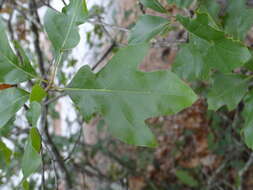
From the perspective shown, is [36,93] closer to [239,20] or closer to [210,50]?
[210,50]

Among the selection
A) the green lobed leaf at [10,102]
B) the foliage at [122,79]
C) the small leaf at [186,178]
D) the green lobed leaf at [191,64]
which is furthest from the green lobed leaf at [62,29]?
the small leaf at [186,178]

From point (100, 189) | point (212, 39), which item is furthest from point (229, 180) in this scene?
point (212, 39)

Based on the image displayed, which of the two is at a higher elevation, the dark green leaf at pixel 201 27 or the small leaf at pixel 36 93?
the dark green leaf at pixel 201 27

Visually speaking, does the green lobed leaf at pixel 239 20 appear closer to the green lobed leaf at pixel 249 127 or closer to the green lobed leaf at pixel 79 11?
the green lobed leaf at pixel 249 127

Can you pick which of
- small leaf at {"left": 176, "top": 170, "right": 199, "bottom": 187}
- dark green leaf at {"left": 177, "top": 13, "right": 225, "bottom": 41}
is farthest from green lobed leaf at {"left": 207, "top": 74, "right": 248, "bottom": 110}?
small leaf at {"left": 176, "top": 170, "right": 199, "bottom": 187}

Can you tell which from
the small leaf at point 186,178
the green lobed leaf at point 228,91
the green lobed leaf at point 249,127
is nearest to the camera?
Answer: the green lobed leaf at point 249,127

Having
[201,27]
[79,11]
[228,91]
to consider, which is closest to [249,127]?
[228,91]
